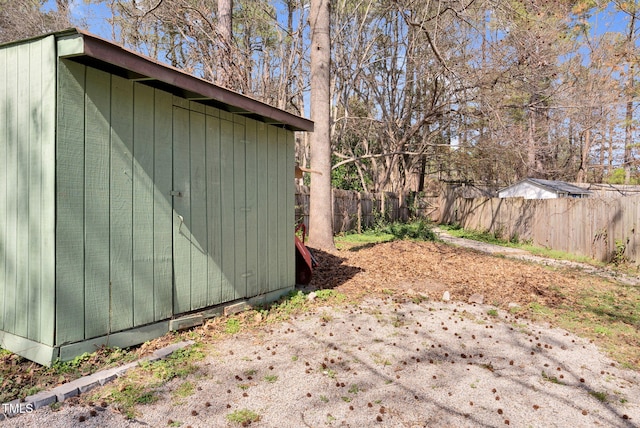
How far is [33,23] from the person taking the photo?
36.9 feet

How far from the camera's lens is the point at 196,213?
3.85 metres

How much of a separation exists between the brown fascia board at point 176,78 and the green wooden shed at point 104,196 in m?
0.01

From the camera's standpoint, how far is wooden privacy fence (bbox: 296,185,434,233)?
35.4 feet

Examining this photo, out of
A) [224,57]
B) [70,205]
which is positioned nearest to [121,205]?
[70,205]

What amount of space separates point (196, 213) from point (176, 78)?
126 centimetres

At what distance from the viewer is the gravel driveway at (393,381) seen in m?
2.42

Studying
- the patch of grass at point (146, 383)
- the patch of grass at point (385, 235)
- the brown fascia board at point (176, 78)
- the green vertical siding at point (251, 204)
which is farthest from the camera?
the patch of grass at point (385, 235)

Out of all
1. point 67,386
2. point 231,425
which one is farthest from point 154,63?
point 231,425

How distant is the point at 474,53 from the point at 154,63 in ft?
36.9

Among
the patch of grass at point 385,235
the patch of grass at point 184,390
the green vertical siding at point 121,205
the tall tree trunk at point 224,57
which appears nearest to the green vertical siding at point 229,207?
the green vertical siding at point 121,205

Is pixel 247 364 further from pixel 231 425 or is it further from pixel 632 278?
pixel 632 278

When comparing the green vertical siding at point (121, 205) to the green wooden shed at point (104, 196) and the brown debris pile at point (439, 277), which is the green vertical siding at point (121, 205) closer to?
the green wooden shed at point (104, 196)

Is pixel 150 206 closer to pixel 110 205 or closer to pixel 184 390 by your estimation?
pixel 110 205

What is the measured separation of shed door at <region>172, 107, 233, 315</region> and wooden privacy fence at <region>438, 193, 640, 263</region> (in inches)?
367
